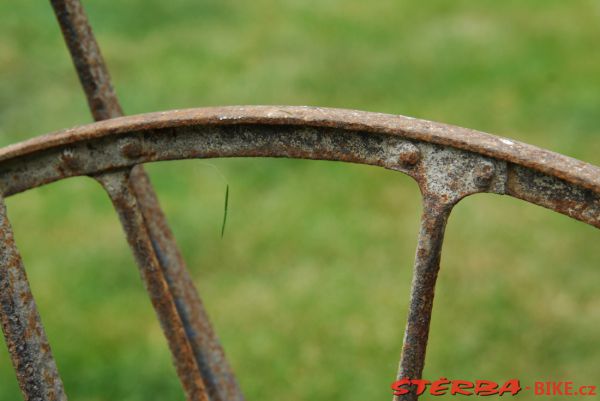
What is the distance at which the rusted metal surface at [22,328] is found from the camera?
1.12m

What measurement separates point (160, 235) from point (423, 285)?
491 mm

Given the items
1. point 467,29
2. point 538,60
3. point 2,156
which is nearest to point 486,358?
point 2,156

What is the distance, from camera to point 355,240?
3.19 metres

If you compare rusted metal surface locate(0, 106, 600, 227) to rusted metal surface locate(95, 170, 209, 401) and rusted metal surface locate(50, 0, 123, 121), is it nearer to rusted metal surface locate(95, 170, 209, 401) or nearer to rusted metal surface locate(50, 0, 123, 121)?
rusted metal surface locate(95, 170, 209, 401)

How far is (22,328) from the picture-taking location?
112 cm

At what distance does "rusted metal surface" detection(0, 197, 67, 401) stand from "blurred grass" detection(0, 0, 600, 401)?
1.47 meters

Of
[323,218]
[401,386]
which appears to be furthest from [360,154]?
[323,218]

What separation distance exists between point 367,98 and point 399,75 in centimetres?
28

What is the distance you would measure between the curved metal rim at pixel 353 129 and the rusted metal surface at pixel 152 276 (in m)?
0.08

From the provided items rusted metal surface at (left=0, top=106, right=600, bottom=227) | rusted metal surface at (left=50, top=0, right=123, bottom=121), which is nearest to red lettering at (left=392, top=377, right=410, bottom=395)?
rusted metal surface at (left=0, top=106, right=600, bottom=227)

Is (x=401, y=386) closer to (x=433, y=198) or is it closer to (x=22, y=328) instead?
(x=433, y=198)

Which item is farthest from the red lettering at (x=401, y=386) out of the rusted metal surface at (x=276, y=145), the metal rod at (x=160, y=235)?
the metal rod at (x=160, y=235)

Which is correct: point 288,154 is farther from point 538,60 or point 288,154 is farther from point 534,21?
point 534,21

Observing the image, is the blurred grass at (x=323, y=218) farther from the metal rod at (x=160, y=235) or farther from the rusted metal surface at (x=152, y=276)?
the rusted metal surface at (x=152, y=276)
